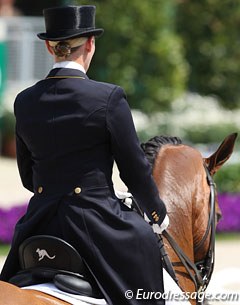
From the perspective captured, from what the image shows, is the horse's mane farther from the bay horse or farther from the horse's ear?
the horse's ear

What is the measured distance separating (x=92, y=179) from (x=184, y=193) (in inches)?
27.2

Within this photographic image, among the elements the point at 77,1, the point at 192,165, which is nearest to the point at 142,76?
the point at 77,1

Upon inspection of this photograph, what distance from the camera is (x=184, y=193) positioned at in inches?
162

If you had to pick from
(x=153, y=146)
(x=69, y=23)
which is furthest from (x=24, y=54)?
(x=69, y=23)

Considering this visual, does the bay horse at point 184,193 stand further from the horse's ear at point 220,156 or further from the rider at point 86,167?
the rider at point 86,167

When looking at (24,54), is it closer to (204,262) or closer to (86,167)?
(204,262)

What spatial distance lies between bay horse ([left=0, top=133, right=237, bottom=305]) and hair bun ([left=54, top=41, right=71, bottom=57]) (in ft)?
2.42

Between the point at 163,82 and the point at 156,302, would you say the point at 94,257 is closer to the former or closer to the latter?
the point at 156,302

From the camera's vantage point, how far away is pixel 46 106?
11.7ft

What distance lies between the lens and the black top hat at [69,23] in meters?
3.54

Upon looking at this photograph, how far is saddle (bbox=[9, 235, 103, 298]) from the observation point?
342 centimetres

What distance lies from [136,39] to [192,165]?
1214 centimetres

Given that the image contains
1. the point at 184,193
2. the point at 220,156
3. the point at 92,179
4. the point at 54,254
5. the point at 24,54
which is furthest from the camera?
the point at 24,54

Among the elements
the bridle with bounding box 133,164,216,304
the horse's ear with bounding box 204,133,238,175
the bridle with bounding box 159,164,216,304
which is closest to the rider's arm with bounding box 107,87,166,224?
the bridle with bounding box 133,164,216,304
